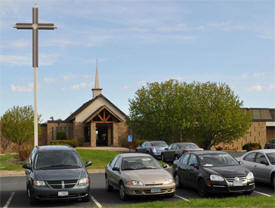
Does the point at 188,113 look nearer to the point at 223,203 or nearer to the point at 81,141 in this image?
the point at 81,141

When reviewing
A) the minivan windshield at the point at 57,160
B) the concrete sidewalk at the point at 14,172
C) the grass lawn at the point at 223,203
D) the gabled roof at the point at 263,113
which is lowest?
the concrete sidewalk at the point at 14,172

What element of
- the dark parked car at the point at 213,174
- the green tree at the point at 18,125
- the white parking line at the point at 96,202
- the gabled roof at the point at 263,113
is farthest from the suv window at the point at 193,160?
the gabled roof at the point at 263,113

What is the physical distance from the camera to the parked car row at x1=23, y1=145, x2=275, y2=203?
12438mm

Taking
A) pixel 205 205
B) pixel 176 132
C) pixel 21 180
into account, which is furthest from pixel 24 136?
pixel 205 205

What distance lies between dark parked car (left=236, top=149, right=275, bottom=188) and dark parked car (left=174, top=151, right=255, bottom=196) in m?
1.39

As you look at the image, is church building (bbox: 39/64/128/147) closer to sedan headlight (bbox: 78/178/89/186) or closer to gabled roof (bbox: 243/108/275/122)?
gabled roof (bbox: 243/108/275/122)

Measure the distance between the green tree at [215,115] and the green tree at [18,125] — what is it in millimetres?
17977

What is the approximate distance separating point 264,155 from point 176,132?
99.8 feet

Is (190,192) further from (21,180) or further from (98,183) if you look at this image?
(21,180)

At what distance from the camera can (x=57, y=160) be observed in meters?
13.7

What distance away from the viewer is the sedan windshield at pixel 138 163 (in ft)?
46.2

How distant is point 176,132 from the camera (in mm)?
46125

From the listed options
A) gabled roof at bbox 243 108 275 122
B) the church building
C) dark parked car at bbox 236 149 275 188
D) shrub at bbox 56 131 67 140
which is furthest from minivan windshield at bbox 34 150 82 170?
gabled roof at bbox 243 108 275 122

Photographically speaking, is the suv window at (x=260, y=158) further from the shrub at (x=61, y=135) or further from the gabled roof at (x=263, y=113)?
the gabled roof at (x=263, y=113)
